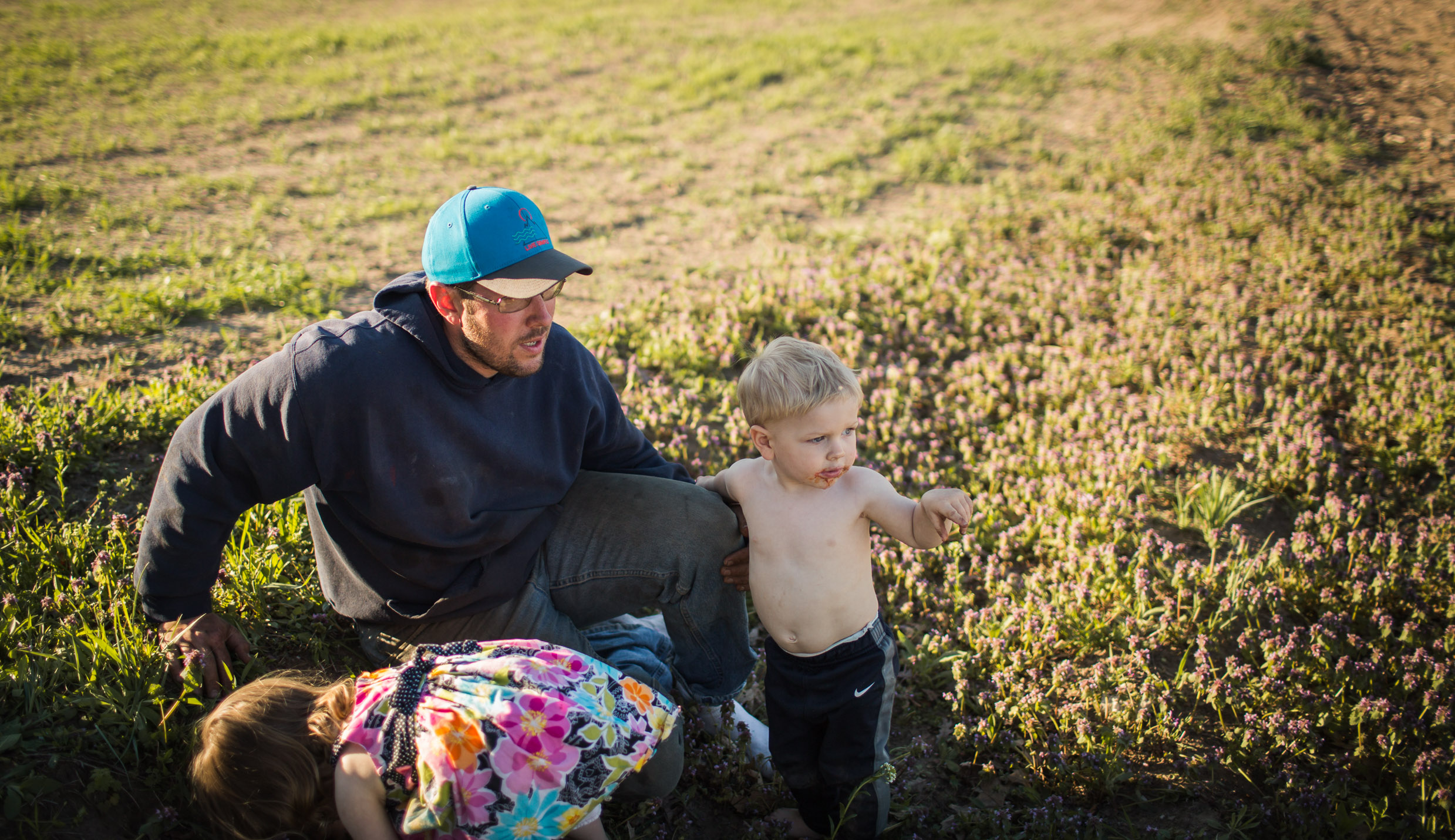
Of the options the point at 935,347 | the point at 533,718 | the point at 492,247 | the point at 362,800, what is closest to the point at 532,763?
the point at 533,718

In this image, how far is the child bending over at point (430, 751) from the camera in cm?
239

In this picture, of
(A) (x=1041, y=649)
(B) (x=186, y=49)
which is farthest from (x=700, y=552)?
(B) (x=186, y=49)

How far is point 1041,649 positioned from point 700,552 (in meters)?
1.66

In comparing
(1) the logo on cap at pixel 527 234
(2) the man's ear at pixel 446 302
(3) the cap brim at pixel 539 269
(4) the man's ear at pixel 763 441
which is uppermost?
(1) the logo on cap at pixel 527 234

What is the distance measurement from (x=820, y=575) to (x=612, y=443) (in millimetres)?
1093

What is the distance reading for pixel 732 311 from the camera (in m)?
6.09

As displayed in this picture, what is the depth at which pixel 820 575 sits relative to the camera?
9.73 feet

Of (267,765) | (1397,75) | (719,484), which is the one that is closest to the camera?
(267,765)

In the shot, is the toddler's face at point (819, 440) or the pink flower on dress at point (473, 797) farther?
the toddler's face at point (819, 440)

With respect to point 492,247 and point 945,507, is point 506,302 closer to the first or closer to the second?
point 492,247

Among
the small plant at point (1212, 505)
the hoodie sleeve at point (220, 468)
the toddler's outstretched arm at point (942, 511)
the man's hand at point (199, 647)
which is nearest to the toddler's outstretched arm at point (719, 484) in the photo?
the toddler's outstretched arm at point (942, 511)

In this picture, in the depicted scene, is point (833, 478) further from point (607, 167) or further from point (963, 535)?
point (607, 167)

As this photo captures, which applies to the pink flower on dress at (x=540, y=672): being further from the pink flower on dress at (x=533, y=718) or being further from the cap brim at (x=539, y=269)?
the cap brim at (x=539, y=269)

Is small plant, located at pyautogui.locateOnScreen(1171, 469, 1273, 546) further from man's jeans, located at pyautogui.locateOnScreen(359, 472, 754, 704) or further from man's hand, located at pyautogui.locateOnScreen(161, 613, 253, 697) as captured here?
man's hand, located at pyautogui.locateOnScreen(161, 613, 253, 697)
